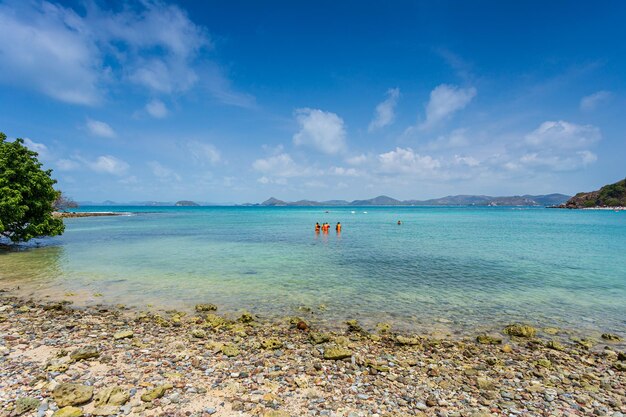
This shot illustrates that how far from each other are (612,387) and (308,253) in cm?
2427

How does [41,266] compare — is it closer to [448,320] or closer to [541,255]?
[448,320]

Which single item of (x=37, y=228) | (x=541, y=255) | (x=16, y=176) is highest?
(x=16, y=176)

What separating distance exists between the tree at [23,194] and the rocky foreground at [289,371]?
69.0 ft

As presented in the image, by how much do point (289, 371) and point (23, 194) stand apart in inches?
1315

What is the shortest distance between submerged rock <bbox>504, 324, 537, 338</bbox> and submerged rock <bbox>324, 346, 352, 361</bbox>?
20.9ft

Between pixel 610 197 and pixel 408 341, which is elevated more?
pixel 610 197

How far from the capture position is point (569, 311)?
14.1m

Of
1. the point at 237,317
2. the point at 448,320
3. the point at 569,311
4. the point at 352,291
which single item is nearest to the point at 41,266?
the point at 237,317

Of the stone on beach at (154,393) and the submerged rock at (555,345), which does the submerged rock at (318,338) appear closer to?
the stone on beach at (154,393)

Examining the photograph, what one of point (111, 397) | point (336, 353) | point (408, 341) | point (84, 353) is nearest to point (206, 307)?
point (84, 353)

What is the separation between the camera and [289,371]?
8.50m

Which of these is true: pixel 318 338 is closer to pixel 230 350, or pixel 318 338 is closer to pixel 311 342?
pixel 311 342

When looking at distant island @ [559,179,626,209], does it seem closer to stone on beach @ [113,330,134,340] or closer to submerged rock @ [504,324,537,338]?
submerged rock @ [504,324,537,338]

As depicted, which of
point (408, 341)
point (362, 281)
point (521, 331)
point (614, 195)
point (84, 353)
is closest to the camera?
point (84, 353)
